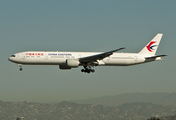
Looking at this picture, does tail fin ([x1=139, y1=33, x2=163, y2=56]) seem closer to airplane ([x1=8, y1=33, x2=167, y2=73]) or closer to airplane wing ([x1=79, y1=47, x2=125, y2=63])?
airplane ([x1=8, y1=33, x2=167, y2=73])

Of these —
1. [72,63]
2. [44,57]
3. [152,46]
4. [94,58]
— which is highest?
[152,46]

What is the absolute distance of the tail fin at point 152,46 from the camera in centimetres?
7125

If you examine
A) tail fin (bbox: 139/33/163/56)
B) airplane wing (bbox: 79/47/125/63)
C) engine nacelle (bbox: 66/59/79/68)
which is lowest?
engine nacelle (bbox: 66/59/79/68)

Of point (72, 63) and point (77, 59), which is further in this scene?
point (77, 59)

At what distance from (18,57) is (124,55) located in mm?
24581

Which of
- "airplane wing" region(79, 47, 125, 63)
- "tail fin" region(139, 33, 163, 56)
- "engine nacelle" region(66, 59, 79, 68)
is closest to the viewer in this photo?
"airplane wing" region(79, 47, 125, 63)

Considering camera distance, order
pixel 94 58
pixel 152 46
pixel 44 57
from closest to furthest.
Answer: pixel 44 57
pixel 94 58
pixel 152 46

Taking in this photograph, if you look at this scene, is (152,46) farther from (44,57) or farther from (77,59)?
(44,57)

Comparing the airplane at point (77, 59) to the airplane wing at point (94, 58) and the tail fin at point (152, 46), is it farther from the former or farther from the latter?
the tail fin at point (152, 46)

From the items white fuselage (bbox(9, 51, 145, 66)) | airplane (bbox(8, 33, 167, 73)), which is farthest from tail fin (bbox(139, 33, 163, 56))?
white fuselage (bbox(9, 51, 145, 66))

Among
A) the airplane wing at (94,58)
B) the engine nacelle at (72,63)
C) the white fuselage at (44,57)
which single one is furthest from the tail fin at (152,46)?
the engine nacelle at (72,63)

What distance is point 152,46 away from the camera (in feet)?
239

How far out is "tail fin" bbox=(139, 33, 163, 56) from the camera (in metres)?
71.2

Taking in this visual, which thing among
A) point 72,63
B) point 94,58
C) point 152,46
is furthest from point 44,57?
point 152,46
